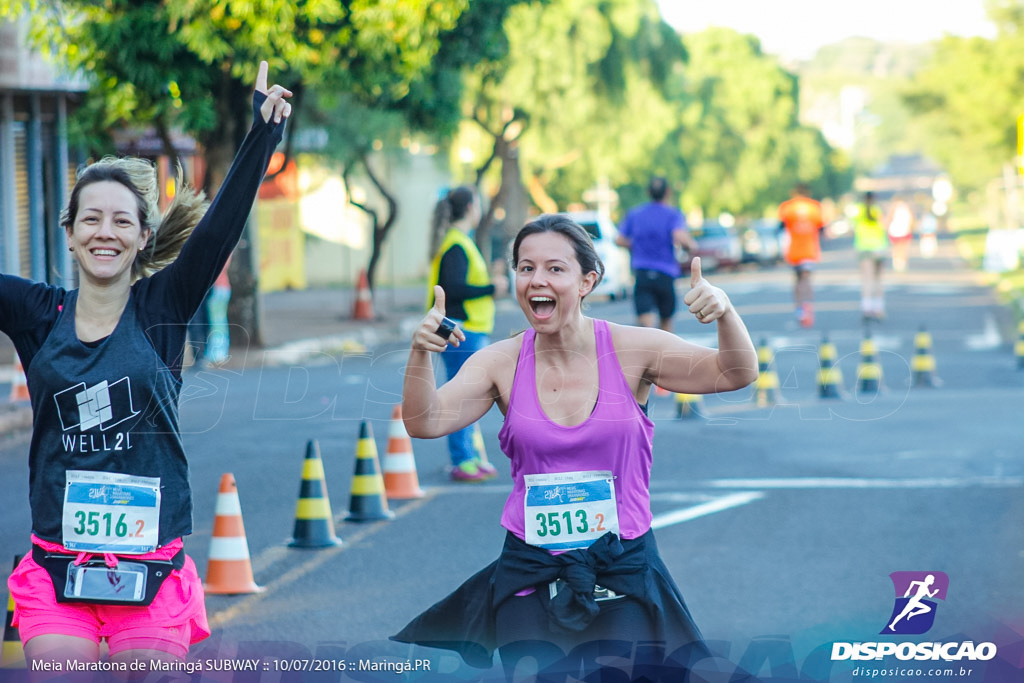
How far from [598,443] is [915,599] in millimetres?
3011

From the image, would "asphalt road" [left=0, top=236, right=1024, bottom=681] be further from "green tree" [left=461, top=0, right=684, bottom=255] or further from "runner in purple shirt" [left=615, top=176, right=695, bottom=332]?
"green tree" [left=461, top=0, right=684, bottom=255]

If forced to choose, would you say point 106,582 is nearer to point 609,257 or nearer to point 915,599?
point 915,599

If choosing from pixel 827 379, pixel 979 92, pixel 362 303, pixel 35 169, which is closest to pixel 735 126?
pixel 979 92

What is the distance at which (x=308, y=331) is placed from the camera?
24312 millimetres

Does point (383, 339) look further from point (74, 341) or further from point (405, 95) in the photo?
point (74, 341)

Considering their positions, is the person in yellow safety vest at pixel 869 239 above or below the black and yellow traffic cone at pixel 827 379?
above

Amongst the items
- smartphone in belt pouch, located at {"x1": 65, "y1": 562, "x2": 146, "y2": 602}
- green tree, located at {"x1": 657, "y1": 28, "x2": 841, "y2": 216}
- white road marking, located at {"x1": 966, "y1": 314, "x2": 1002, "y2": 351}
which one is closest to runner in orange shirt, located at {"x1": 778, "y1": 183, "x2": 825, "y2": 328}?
white road marking, located at {"x1": 966, "y1": 314, "x2": 1002, "y2": 351}

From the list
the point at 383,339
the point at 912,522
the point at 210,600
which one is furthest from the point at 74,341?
the point at 383,339

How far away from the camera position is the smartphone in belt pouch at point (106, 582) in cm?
363

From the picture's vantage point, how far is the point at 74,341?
3.71m

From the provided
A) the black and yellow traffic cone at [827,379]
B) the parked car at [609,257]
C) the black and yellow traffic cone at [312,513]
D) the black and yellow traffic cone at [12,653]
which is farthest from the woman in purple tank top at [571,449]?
the parked car at [609,257]

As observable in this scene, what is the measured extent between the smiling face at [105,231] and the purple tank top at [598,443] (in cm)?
106

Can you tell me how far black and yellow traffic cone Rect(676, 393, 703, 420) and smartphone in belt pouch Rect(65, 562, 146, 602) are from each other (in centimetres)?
968

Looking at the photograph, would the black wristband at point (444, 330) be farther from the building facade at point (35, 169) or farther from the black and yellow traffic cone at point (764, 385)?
the building facade at point (35, 169)
